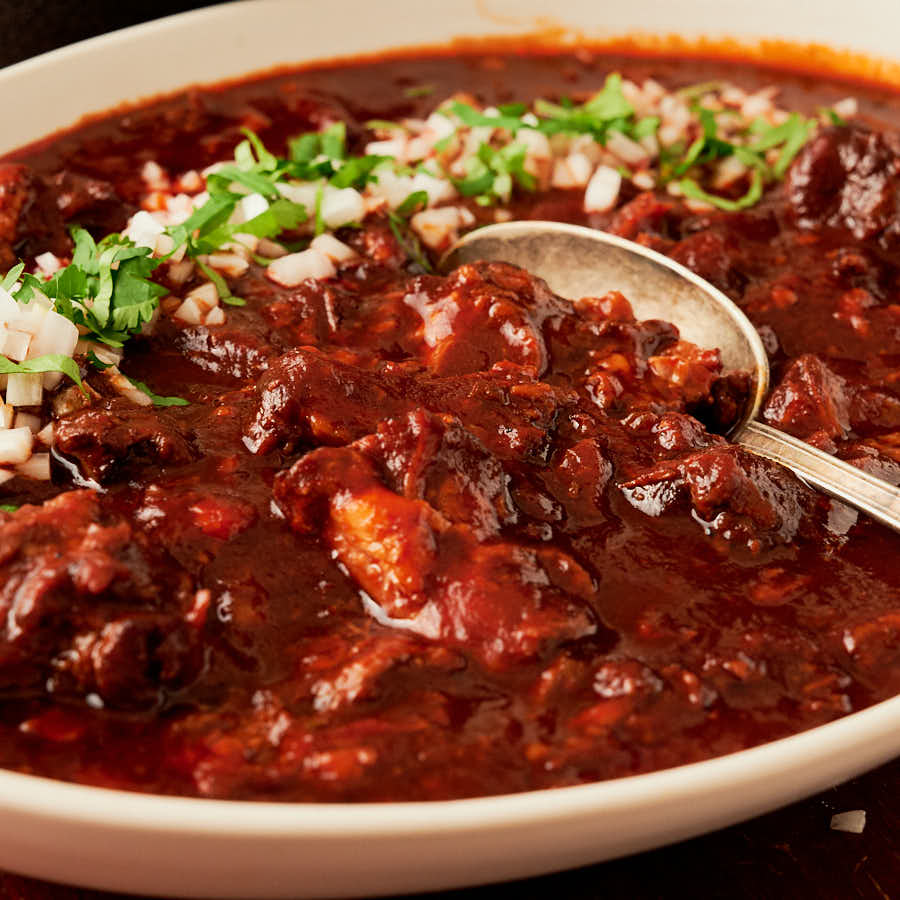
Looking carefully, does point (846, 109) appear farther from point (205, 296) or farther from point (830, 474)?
point (205, 296)

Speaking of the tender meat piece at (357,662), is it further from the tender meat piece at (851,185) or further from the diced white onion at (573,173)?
the tender meat piece at (851,185)

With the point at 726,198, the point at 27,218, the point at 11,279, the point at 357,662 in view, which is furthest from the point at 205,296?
the point at 726,198

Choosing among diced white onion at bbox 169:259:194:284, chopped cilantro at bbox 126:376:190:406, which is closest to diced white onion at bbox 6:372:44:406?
chopped cilantro at bbox 126:376:190:406

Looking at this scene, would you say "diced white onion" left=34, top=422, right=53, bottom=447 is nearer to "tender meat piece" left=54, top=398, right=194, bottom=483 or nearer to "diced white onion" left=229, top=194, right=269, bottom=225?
"tender meat piece" left=54, top=398, right=194, bottom=483

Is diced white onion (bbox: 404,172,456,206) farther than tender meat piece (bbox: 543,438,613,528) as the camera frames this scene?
Yes

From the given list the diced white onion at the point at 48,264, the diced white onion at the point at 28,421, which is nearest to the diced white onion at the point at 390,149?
the diced white onion at the point at 48,264
